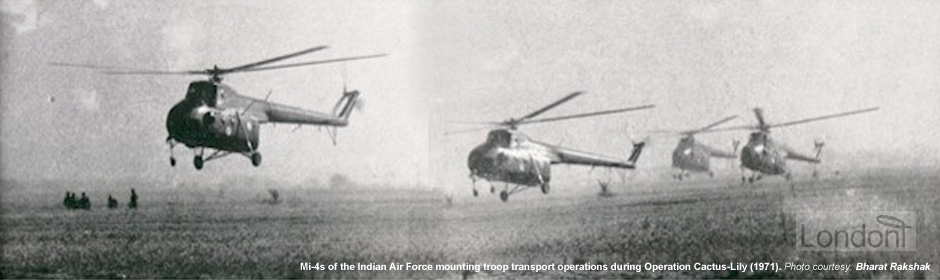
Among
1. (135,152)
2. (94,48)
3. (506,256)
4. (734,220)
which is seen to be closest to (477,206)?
(506,256)

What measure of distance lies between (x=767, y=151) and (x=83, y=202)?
902 centimetres

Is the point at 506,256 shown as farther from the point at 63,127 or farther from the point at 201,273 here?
the point at 63,127

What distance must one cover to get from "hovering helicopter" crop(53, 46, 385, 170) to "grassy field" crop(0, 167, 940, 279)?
543 mm

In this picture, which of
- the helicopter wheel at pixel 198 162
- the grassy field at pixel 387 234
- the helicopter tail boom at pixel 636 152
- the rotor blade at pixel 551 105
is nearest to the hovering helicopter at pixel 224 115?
the helicopter wheel at pixel 198 162

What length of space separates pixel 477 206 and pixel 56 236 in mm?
4313

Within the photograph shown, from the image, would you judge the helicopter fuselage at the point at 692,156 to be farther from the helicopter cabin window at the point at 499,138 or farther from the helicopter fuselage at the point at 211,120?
the helicopter fuselage at the point at 211,120

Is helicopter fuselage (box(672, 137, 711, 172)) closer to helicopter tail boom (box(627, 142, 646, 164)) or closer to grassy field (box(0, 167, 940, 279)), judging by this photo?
helicopter tail boom (box(627, 142, 646, 164))

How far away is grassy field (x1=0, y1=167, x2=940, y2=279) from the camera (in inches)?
336

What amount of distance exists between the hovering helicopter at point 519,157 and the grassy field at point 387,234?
44 centimetres

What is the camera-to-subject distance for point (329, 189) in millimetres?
9953

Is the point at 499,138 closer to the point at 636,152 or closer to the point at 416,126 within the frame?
the point at 416,126

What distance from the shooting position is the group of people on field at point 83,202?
9094 millimetres

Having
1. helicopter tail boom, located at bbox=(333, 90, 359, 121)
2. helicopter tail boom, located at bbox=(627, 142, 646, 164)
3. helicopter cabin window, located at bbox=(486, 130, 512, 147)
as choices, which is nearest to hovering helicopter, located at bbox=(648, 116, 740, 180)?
helicopter tail boom, located at bbox=(627, 142, 646, 164)

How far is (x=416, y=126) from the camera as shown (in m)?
9.16
